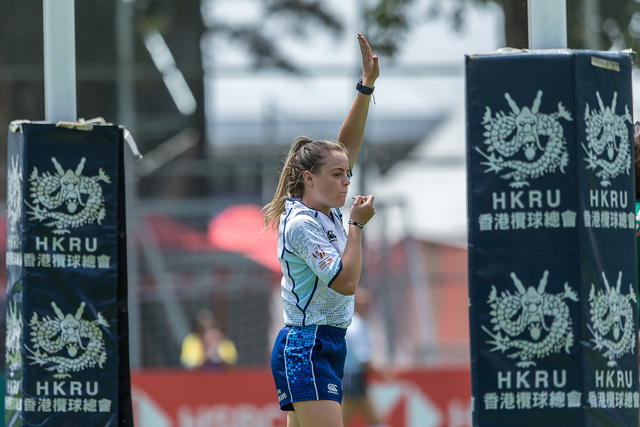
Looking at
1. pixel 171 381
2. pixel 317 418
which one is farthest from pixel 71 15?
pixel 171 381

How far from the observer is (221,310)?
1372 centimetres

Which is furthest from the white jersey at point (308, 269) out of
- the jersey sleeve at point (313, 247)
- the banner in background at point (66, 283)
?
the banner in background at point (66, 283)

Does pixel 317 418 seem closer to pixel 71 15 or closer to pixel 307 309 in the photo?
pixel 307 309

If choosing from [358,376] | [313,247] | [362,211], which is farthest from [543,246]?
[358,376]

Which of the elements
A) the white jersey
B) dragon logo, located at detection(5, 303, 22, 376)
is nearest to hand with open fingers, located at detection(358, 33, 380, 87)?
the white jersey

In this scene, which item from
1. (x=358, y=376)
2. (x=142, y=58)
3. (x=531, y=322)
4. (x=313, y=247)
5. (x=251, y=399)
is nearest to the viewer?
(x=531, y=322)

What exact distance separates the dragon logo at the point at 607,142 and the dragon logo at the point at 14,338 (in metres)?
2.84

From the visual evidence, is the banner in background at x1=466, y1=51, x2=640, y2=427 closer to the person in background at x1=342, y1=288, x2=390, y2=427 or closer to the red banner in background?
the person in background at x1=342, y1=288, x2=390, y2=427

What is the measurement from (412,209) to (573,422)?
10641 millimetres

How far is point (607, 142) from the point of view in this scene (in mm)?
4355

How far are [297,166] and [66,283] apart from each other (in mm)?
1324

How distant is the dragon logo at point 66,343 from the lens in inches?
200

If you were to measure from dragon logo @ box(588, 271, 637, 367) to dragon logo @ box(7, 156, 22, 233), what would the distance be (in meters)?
2.81

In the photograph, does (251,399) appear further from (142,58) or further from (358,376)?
(142,58)
